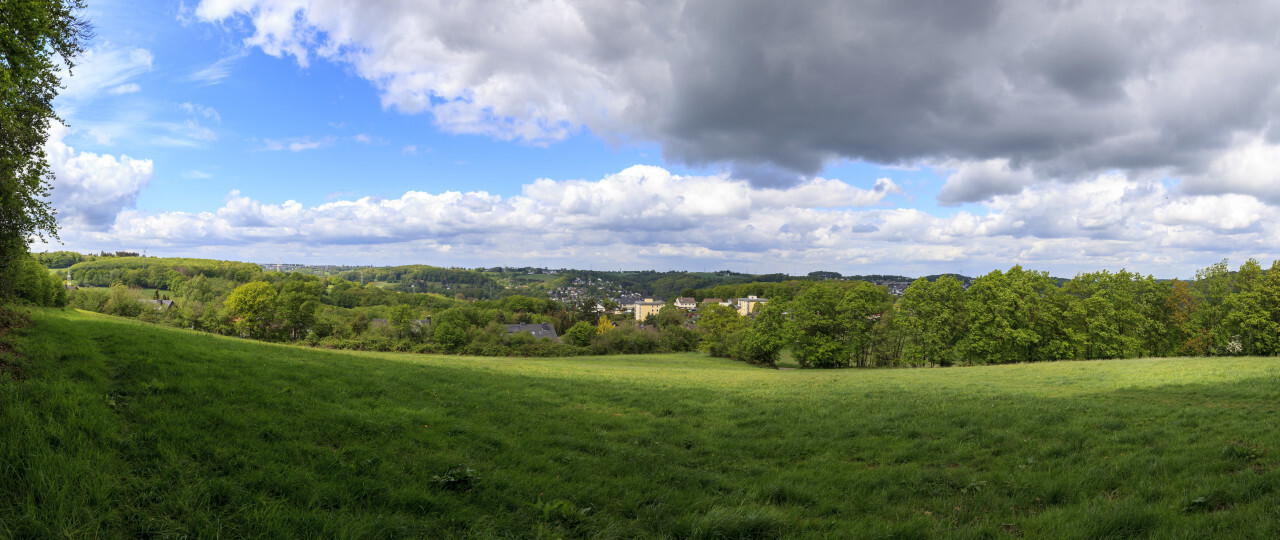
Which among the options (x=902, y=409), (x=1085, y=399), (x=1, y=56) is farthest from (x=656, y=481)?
(x=1, y=56)

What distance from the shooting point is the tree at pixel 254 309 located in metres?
65.4

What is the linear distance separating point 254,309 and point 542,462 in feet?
249

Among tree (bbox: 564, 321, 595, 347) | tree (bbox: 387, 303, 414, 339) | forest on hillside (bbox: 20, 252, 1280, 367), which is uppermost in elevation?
forest on hillside (bbox: 20, 252, 1280, 367)

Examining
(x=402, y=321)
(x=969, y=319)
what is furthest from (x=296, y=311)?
(x=969, y=319)

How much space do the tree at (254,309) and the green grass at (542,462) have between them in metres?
63.4

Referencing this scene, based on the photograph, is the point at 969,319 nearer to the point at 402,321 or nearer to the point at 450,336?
the point at 450,336

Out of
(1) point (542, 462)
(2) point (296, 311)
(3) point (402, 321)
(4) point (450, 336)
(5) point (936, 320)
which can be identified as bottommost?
(4) point (450, 336)

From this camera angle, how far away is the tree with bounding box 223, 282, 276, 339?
214ft

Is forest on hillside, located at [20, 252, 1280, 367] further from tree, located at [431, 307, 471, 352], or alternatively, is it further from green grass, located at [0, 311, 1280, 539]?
green grass, located at [0, 311, 1280, 539]

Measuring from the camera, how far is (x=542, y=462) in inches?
322

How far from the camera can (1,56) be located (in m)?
11.5

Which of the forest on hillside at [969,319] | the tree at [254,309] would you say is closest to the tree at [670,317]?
the forest on hillside at [969,319]

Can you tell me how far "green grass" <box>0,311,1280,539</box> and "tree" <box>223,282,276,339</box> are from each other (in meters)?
63.4

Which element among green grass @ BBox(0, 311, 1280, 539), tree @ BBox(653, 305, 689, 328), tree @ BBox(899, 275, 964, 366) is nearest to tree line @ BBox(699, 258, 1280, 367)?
tree @ BBox(899, 275, 964, 366)
